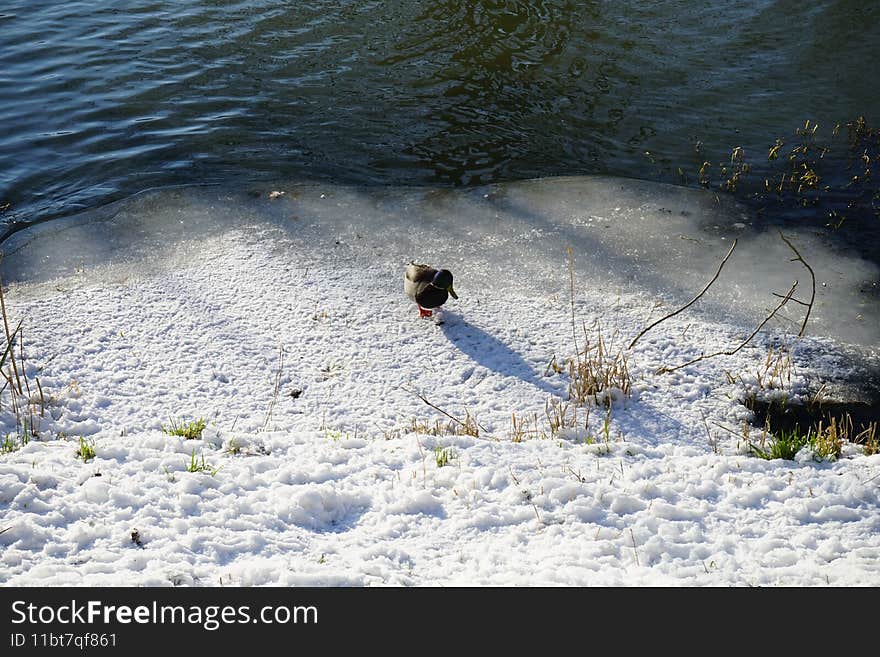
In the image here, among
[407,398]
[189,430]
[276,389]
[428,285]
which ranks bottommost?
[407,398]

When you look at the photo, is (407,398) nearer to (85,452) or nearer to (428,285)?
(428,285)

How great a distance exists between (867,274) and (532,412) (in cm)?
336

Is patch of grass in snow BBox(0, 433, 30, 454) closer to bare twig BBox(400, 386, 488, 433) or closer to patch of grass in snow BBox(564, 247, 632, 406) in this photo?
bare twig BBox(400, 386, 488, 433)

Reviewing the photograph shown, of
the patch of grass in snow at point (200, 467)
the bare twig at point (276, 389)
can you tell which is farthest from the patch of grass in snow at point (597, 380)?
the patch of grass in snow at point (200, 467)

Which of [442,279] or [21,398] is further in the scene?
[442,279]

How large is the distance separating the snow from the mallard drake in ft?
0.75

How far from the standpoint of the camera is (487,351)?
5.55 metres

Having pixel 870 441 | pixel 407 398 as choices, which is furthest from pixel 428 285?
pixel 870 441

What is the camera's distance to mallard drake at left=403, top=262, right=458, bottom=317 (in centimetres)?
552

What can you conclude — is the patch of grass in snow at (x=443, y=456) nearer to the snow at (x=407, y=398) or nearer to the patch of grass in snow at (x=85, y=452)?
the snow at (x=407, y=398)

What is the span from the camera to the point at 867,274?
6.48 meters

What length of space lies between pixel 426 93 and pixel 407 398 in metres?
5.34

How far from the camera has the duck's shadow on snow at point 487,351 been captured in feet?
17.4
